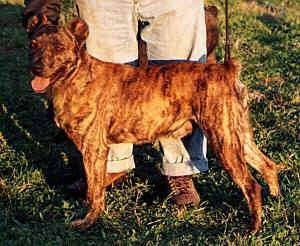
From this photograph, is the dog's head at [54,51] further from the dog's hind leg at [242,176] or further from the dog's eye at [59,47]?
the dog's hind leg at [242,176]

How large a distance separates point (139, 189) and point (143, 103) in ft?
3.73

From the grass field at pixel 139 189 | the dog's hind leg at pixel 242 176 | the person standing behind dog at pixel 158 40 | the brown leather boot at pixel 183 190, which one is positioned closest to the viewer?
the dog's hind leg at pixel 242 176

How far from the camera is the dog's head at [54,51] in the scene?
4.68m

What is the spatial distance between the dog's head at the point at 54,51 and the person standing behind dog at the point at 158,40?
15.5 inches

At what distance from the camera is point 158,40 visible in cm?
545

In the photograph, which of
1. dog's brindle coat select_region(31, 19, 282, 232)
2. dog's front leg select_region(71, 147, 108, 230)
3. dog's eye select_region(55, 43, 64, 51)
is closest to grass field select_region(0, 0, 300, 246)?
dog's front leg select_region(71, 147, 108, 230)

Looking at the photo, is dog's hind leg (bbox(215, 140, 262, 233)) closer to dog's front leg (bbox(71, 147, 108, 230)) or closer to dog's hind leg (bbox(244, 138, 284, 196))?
dog's hind leg (bbox(244, 138, 284, 196))

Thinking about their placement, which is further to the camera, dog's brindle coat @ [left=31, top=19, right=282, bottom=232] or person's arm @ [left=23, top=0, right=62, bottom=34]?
person's arm @ [left=23, top=0, right=62, bottom=34]

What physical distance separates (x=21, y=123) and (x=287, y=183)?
3.02m

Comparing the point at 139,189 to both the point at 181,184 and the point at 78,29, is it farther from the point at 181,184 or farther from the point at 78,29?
the point at 78,29

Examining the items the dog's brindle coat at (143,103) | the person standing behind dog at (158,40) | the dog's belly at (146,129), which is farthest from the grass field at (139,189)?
the dog's belly at (146,129)

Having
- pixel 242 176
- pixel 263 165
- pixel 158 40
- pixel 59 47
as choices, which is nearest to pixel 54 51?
pixel 59 47

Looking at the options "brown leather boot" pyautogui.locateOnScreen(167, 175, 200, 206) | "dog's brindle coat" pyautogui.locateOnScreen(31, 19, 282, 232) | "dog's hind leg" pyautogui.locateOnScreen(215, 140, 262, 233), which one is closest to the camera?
"dog's brindle coat" pyautogui.locateOnScreen(31, 19, 282, 232)

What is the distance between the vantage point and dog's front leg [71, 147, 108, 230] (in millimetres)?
5152
